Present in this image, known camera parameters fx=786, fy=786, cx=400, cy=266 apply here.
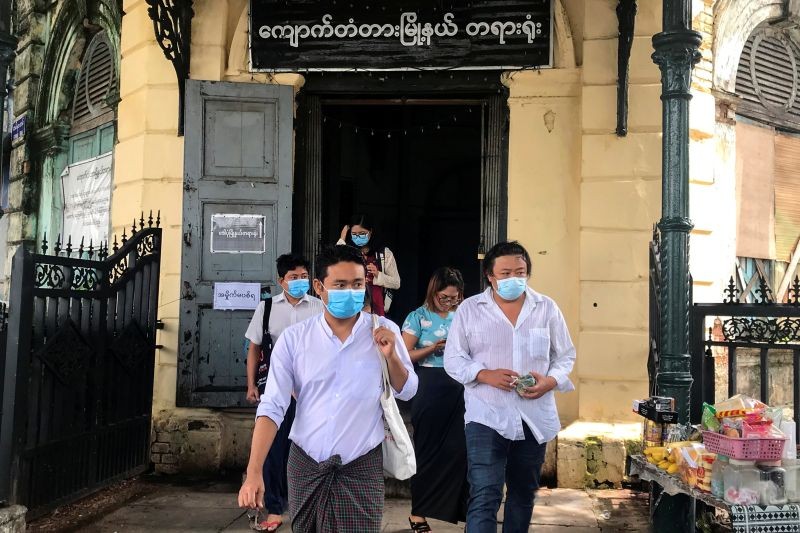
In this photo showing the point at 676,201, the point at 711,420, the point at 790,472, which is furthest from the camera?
the point at 676,201

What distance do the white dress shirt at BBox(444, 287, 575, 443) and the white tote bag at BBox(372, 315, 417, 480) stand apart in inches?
34.9

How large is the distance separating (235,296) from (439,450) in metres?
2.54

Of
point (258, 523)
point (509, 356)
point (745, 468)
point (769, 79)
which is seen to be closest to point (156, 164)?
point (258, 523)

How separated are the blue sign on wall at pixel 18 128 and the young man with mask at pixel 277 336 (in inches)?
276

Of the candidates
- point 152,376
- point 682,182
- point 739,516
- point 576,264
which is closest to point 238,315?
point 152,376

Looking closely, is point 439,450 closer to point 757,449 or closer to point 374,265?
point 757,449

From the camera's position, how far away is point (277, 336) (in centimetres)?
525

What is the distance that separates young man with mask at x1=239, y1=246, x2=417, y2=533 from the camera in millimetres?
3035

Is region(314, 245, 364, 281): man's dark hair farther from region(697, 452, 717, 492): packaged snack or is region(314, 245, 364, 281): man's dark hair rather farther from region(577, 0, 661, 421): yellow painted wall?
region(577, 0, 661, 421): yellow painted wall

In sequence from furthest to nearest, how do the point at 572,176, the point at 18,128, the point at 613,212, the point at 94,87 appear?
the point at 18,128 < the point at 94,87 < the point at 572,176 < the point at 613,212

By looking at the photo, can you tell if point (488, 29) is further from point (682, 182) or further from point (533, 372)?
point (533, 372)

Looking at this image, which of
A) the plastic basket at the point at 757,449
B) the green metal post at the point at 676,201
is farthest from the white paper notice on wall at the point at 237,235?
the plastic basket at the point at 757,449

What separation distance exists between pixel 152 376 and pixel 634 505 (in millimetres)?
3962

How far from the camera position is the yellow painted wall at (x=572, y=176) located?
6461 millimetres
